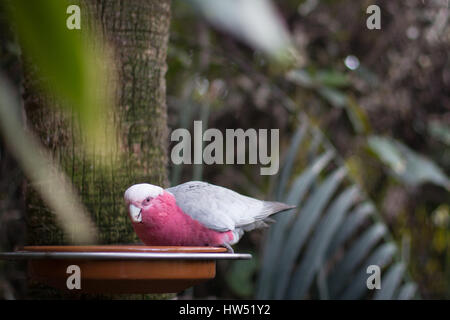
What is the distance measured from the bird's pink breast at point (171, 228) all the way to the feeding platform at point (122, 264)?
7cm

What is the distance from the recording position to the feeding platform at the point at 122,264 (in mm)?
724

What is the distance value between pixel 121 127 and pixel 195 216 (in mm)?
273

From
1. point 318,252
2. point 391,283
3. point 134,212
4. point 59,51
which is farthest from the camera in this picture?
point 391,283

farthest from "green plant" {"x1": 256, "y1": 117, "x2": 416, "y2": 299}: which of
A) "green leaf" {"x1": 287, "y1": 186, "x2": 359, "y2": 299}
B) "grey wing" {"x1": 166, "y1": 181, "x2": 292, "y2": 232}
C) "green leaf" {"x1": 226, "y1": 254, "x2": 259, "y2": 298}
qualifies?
"green leaf" {"x1": 226, "y1": 254, "x2": 259, "y2": 298}

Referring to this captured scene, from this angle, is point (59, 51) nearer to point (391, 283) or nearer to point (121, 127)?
point (121, 127)

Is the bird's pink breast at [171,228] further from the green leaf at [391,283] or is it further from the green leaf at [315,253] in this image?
the green leaf at [391,283]

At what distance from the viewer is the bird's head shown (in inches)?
32.1

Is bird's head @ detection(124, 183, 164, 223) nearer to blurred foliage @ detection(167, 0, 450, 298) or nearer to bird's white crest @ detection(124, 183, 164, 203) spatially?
bird's white crest @ detection(124, 183, 164, 203)

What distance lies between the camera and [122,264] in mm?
744

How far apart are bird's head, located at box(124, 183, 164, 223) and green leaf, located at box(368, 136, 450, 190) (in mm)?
1422

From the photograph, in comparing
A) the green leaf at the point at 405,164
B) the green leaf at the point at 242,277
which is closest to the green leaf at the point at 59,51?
the green leaf at the point at 405,164

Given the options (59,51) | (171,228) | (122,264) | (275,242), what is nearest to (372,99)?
(275,242)

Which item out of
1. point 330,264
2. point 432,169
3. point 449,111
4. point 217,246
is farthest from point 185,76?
point 449,111

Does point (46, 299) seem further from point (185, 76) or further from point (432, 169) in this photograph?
point (432, 169)
